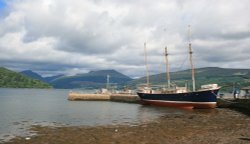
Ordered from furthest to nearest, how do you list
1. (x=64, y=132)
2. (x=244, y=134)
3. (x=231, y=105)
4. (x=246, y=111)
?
(x=231, y=105) → (x=246, y=111) → (x=64, y=132) → (x=244, y=134)

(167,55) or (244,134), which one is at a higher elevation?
(167,55)

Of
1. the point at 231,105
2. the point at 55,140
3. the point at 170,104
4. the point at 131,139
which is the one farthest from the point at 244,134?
the point at 170,104

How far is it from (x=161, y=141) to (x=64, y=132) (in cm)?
1207

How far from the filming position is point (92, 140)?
103 ft

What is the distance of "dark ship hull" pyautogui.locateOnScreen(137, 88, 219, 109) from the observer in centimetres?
7138

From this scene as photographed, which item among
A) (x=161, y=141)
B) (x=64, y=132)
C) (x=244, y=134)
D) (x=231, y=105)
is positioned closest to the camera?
(x=161, y=141)

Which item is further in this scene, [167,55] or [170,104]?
[167,55]

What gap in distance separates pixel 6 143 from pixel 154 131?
1566 cm

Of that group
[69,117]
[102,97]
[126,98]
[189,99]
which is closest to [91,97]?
[102,97]

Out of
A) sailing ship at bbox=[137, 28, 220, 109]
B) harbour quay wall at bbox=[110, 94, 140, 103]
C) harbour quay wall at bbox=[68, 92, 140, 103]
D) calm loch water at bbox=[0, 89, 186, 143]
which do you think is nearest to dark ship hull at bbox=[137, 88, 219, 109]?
sailing ship at bbox=[137, 28, 220, 109]

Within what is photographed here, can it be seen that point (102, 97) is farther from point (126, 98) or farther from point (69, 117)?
point (69, 117)

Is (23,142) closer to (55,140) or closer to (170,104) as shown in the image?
(55,140)

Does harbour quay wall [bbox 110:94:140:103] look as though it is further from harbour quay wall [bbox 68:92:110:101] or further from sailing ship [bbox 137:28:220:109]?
sailing ship [bbox 137:28:220:109]

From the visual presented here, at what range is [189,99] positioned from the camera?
7544 centimetres
